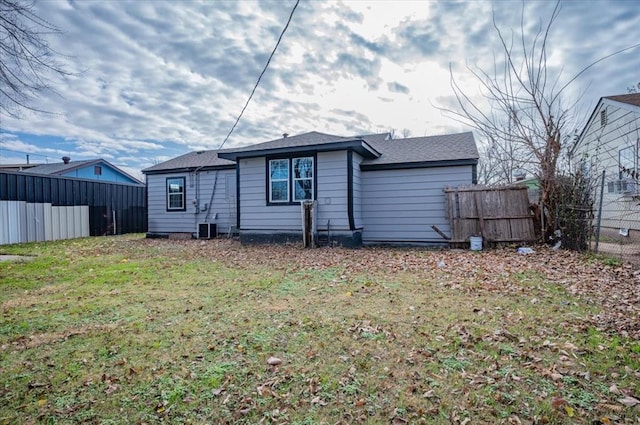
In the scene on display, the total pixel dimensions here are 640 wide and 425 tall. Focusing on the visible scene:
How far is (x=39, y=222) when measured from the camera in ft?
43.0

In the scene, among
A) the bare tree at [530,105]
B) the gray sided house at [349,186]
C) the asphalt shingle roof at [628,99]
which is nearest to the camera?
the bare tree at [530,105]

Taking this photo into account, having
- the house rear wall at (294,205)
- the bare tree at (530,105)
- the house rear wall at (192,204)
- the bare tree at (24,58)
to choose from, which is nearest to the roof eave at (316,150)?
the house rear wall at (294,205)

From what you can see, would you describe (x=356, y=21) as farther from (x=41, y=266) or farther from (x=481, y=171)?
(x=481, y=171)

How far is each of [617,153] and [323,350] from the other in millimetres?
12374

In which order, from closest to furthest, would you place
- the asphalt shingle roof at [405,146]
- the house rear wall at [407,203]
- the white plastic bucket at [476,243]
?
the white plastic bucket at [476,243], the asphalt shingle roof at [405,146], the house rear wall at [407,203]

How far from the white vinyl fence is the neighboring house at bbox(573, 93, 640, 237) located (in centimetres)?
1798

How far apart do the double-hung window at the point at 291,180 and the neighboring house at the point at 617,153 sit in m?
7.04

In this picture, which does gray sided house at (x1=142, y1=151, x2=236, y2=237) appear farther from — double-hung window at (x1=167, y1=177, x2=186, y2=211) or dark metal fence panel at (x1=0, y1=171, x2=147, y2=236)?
dark metal fence panel at (x1=0, y1=171, x2=147, y2=236)

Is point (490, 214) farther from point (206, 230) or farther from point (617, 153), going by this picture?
point (206, 230)

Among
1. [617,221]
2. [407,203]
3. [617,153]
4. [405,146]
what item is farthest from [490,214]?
[617,153]

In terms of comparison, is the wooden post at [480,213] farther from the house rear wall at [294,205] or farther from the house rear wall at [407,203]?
the house rear wall at [294,205]

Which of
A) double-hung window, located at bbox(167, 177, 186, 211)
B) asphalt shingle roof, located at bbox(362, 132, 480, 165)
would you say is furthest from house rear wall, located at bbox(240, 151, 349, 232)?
double-hung window, located at bbox(167, 177, 186, 211)

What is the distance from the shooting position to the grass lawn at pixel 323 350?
2303 millimetres

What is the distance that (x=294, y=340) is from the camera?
3.33 m
